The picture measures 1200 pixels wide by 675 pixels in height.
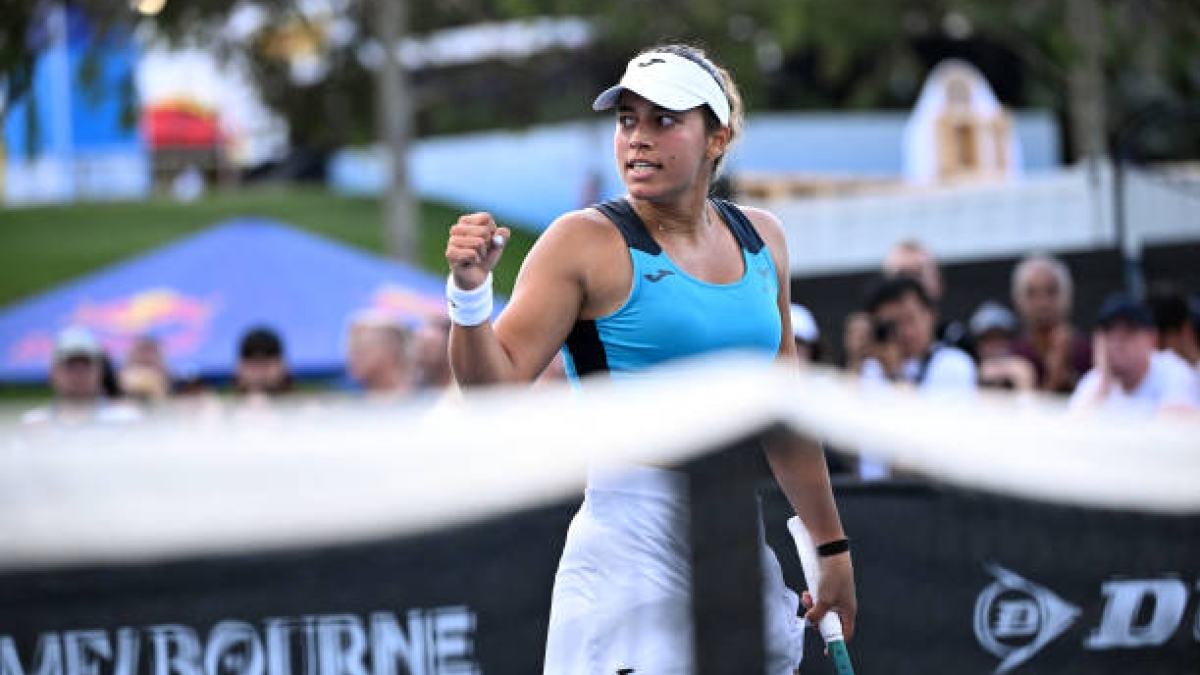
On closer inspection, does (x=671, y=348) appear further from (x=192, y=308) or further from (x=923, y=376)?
(x=192, y=308)

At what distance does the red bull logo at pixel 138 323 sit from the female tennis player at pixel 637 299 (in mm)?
8609

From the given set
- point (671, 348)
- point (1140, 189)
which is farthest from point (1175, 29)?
point (671, 348)

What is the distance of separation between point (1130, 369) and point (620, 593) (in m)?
4.88

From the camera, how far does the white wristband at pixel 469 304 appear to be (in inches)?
144

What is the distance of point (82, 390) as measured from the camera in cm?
966

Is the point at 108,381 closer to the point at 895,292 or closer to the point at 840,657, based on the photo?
the point at 895,292

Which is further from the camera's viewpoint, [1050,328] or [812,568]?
[1050,328]

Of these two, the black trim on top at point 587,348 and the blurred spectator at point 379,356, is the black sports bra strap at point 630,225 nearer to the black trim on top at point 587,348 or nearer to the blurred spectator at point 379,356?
the black trim on top at point 587,348

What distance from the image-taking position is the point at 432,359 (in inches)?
352

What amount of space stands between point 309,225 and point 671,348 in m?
27.7

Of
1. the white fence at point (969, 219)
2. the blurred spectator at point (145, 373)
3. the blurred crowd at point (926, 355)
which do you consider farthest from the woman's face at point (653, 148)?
the white fence at point (969, 219)

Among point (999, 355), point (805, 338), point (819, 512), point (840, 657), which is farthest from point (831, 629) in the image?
point (999, 355)

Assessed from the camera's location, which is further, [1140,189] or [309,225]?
[309,225]

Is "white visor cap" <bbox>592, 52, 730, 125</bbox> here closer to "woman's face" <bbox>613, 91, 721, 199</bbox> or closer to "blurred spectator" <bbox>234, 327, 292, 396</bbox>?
"woman's face" <bbox>613, 91, 721, 199</bbox>
